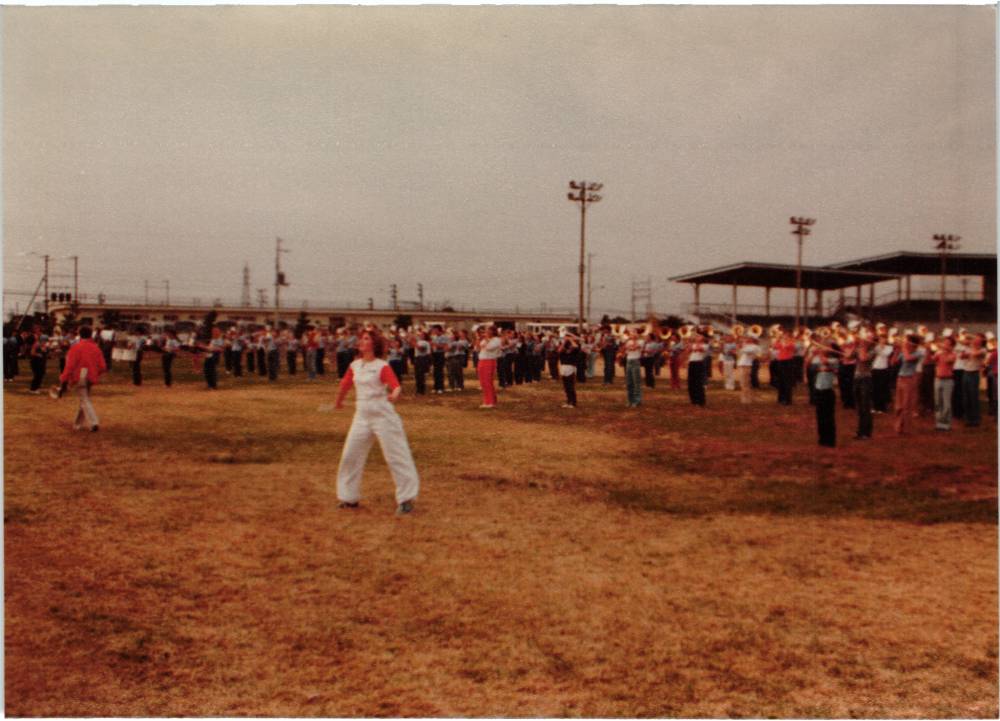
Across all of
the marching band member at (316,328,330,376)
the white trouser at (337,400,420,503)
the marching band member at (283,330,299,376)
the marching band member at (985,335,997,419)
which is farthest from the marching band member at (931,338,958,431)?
the marching band member at (283,330,299,376)

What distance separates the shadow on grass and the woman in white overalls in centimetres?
157

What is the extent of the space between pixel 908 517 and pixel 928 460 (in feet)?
4.54

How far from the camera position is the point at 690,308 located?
600cm

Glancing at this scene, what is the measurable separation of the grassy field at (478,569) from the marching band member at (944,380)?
153 centimetres

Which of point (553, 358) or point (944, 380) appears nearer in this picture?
point (944, 380)

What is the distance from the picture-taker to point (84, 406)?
5.31m

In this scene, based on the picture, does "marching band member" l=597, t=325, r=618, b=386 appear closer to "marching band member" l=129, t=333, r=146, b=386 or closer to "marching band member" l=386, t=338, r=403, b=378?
"marching band member" l=386, t=338, r=403, b=378

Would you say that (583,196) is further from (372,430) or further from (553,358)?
(553,358)

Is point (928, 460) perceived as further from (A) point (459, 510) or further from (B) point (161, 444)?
(B) point (161, 444)

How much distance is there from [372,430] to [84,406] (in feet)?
8.11

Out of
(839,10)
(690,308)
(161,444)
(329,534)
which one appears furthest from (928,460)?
(161,444)

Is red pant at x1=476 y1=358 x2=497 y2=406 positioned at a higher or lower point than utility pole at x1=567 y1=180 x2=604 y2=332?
lower

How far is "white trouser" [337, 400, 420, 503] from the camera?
15.3ft

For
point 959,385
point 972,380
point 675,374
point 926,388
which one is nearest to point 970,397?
point 959,385
